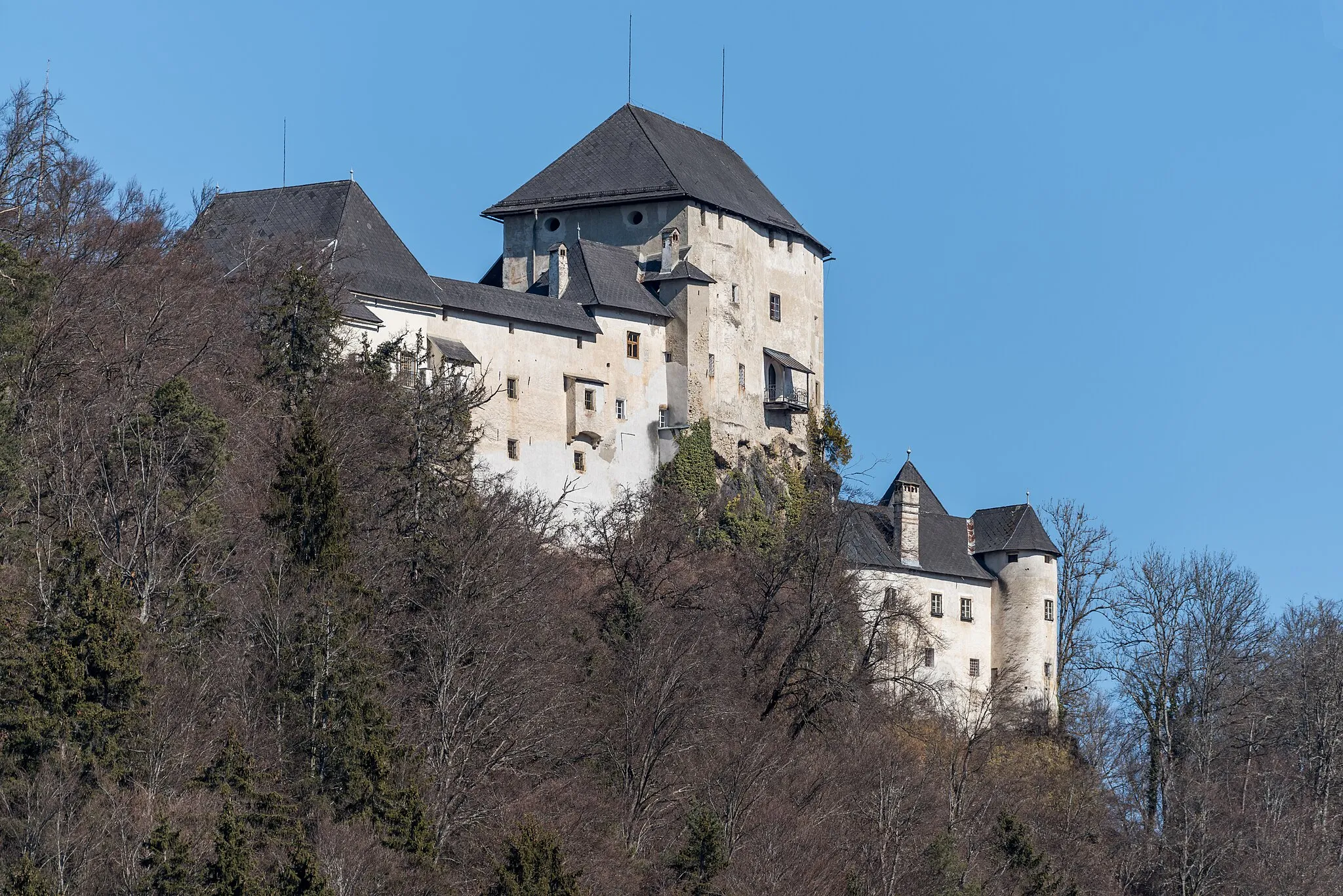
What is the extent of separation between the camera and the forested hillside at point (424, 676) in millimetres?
34656

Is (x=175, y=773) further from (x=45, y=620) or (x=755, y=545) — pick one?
(x=755, y=545)

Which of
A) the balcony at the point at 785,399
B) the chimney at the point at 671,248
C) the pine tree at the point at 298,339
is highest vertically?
the chimney at the point at 671,248

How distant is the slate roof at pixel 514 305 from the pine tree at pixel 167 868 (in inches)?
1067

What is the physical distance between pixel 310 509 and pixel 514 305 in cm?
1965

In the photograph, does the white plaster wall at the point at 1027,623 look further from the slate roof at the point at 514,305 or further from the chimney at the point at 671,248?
the slate roof at the point at 514,305

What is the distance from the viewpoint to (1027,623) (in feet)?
218

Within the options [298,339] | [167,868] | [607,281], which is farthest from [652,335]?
[167,868]

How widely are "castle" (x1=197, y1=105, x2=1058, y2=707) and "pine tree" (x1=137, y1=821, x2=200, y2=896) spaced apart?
25.2 meters

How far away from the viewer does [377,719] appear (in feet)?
123

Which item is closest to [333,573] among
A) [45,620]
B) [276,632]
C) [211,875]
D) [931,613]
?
[276,632]

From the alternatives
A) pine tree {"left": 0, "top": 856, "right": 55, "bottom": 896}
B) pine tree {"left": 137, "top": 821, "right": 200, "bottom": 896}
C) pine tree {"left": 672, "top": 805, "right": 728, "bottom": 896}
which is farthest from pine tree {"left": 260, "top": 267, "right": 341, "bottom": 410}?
pine tree {"left": 0, "top": 856, "right": 55, "bottom": 896}

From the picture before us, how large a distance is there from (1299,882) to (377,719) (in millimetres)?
27668

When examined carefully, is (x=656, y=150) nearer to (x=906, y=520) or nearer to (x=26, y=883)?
(x=906, y=520)

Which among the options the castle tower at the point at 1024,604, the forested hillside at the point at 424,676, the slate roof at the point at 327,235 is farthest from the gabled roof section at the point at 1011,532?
the slate roof at the point at 327,235
